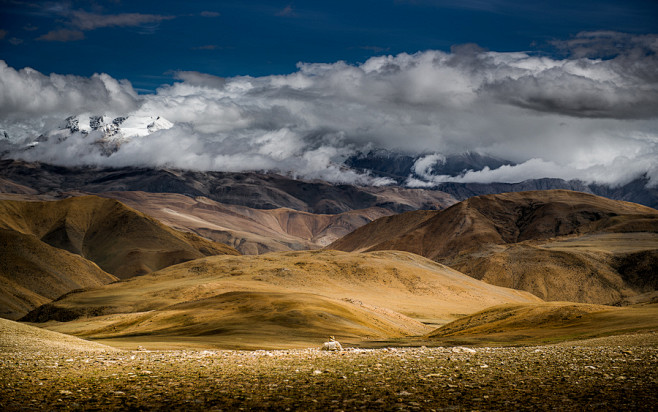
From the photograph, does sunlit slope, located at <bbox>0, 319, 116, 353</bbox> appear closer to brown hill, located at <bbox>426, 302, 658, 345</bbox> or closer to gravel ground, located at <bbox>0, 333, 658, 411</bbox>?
gravel ground, located at <bbox>0, 333, 658, 411</bbox>

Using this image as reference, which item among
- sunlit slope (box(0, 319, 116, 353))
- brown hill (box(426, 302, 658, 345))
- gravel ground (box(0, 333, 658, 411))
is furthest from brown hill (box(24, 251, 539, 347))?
gravel ground (box(0, 333, 658, 411))

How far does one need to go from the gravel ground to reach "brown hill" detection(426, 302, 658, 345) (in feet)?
67.5

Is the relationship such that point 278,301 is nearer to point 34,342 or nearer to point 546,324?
point 546,324

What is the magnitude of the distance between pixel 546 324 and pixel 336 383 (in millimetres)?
42207

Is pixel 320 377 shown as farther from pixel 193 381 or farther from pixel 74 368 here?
pixel 74 368

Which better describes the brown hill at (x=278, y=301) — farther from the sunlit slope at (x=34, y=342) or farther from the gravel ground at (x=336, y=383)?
the gravel ground at (x=336, y=383)

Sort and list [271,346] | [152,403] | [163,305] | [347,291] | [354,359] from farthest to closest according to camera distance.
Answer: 1. [347,291]
2. [163,305]
3. [271,346]
4. [354,359]
5. [152,403]

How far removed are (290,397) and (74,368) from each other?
9.52 metres

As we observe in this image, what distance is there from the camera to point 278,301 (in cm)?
8325

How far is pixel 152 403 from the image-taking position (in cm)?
1496

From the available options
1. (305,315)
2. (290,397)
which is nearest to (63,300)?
(305,315)

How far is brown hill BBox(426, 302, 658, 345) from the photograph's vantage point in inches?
1719

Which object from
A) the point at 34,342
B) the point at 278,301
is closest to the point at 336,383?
the point at 34,342

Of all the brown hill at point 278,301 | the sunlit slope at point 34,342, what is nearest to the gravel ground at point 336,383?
the sunlit slope at point 34,342
